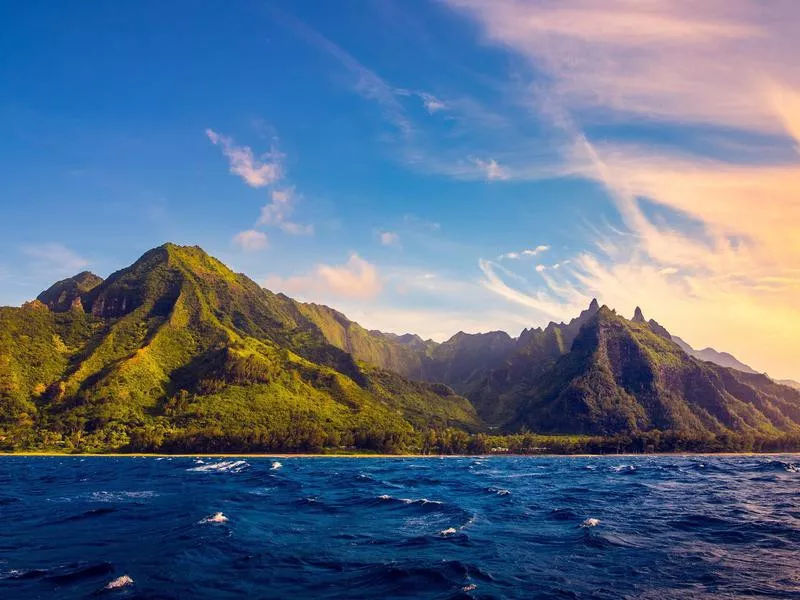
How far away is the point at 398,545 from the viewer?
54.9 meters

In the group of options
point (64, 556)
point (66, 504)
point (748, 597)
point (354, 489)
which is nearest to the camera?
point (748, 597)

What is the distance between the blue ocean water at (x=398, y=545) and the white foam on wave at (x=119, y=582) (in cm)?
15

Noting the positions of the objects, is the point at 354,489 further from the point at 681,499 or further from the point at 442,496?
the point at 681,499

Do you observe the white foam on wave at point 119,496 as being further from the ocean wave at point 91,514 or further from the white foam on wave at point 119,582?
the white foam on wave at point 119,582

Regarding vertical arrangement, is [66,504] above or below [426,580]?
below

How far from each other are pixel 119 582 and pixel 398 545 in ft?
86.1

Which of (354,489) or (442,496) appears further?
(354,489)

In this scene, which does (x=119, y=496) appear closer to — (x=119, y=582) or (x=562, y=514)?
(x=119, y=582)

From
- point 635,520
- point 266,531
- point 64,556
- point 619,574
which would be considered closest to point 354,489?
point 266,531

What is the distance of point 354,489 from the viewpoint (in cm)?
11188

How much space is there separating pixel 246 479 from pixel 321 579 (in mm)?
99065

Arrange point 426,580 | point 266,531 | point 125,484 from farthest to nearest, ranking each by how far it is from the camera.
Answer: point 125,484
point 266,531
point 426,580

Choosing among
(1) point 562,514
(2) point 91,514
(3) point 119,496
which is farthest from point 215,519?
(1) point 562,514

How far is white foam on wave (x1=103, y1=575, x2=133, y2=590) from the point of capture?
130ft
